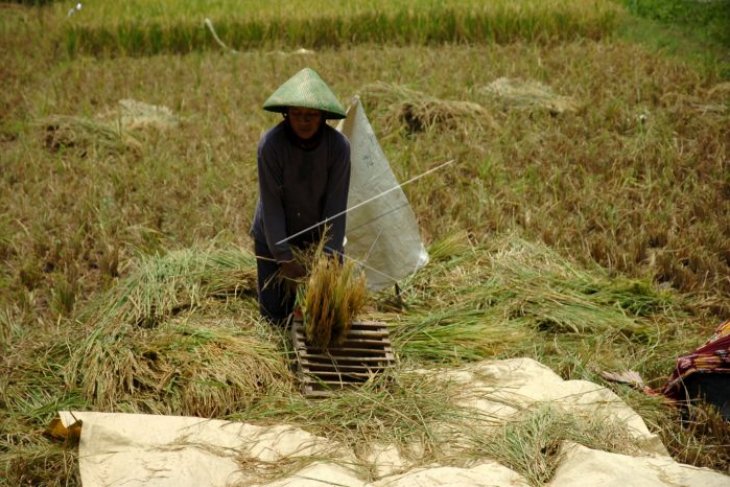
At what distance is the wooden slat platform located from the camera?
3289 mm

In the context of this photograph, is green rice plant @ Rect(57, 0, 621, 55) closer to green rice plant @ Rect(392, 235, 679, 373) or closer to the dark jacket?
green rice plant @ Rect(392, 235, 679, 373)

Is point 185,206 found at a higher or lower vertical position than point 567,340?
higher

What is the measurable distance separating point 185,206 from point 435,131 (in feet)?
→ 6.83

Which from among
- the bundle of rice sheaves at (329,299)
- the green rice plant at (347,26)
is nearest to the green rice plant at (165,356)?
the bundle of rice sheaves at (329,299)

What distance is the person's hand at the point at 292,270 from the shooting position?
3506 millimetres

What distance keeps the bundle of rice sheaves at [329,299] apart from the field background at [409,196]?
24 cm

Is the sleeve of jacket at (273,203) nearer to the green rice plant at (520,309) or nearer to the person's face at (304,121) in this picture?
the person's face at (304,121)

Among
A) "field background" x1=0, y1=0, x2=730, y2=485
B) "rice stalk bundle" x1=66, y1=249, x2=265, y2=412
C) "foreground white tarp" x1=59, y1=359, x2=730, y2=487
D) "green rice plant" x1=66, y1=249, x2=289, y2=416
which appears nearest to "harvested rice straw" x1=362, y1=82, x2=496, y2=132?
"field background" x1=0, y1=0, x2=730, y2=485

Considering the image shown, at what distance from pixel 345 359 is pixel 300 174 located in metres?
0.78

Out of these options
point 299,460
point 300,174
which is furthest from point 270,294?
point 299,460

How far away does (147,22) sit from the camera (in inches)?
369

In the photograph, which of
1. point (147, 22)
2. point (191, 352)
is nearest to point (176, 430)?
point (191, 352)

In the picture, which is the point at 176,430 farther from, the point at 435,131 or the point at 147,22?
the point at 147,22

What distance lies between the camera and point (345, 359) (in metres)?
3.40
